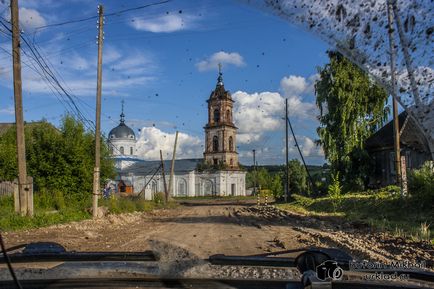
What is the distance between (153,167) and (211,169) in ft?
40.8

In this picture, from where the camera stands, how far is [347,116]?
38.6 m

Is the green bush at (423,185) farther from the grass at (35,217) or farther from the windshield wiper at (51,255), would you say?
the windshield wiper at (51,255)

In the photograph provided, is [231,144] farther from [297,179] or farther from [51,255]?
[51,255]

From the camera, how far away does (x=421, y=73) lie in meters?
2.38

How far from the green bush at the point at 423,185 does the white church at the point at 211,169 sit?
183 ft

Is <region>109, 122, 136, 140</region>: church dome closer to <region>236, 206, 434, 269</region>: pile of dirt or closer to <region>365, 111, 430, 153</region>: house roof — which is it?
<region>365, 111, 430, 153</region>: house roof

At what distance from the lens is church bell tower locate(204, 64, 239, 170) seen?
78.6 m

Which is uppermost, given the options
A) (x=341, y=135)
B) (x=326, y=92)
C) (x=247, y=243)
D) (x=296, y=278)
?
(x=326, y=92)

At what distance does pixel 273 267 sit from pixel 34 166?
27900 mm

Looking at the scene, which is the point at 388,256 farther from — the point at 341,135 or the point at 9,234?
the point at 341,135

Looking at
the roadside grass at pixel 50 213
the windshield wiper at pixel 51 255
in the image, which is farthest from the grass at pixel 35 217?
the windshield wiper at pixel 51 255

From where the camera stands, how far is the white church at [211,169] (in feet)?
261

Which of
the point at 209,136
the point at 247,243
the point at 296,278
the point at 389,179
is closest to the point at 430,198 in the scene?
the point at 247,243

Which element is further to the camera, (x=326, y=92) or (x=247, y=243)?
(x=326, y=92)
